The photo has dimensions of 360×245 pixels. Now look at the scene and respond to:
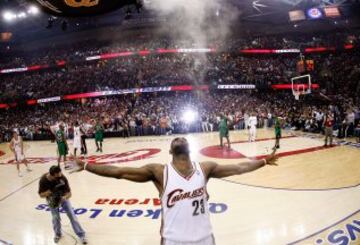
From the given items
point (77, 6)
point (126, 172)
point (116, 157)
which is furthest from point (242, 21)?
point (126, 172)

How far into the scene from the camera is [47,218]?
670 centimetres

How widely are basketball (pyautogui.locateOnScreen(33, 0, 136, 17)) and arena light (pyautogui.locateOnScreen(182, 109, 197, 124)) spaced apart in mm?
17285

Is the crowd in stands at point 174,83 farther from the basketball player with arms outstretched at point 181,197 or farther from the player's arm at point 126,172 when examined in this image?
the basketball player with arms outstretched at point 181,197

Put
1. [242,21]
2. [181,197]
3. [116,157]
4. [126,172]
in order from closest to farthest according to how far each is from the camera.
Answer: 1. [181,197]
2. [126,172]
3. [116,157]
4. [242,21]

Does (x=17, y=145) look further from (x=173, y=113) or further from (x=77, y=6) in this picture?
(x=173, y=113)

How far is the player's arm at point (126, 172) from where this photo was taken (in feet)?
9.18

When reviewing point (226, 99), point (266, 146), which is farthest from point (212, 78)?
point (266, 146)

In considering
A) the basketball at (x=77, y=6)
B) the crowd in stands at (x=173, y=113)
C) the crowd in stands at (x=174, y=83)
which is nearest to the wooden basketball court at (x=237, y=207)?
the basketball at (x=77, y=6)

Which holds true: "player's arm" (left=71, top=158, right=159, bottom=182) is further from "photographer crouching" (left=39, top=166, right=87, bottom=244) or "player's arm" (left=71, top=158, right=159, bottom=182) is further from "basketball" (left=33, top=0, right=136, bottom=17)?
"basketball" (left=33, top=0, right=136, bottom=17)

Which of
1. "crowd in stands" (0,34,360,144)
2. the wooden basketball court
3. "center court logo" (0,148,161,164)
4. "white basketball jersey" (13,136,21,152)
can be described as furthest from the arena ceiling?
the wooden basketball court

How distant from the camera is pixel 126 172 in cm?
288

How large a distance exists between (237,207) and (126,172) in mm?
4378

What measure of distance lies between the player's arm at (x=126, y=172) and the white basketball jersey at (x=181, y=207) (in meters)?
0.19

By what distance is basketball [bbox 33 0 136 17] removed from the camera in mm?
5879
